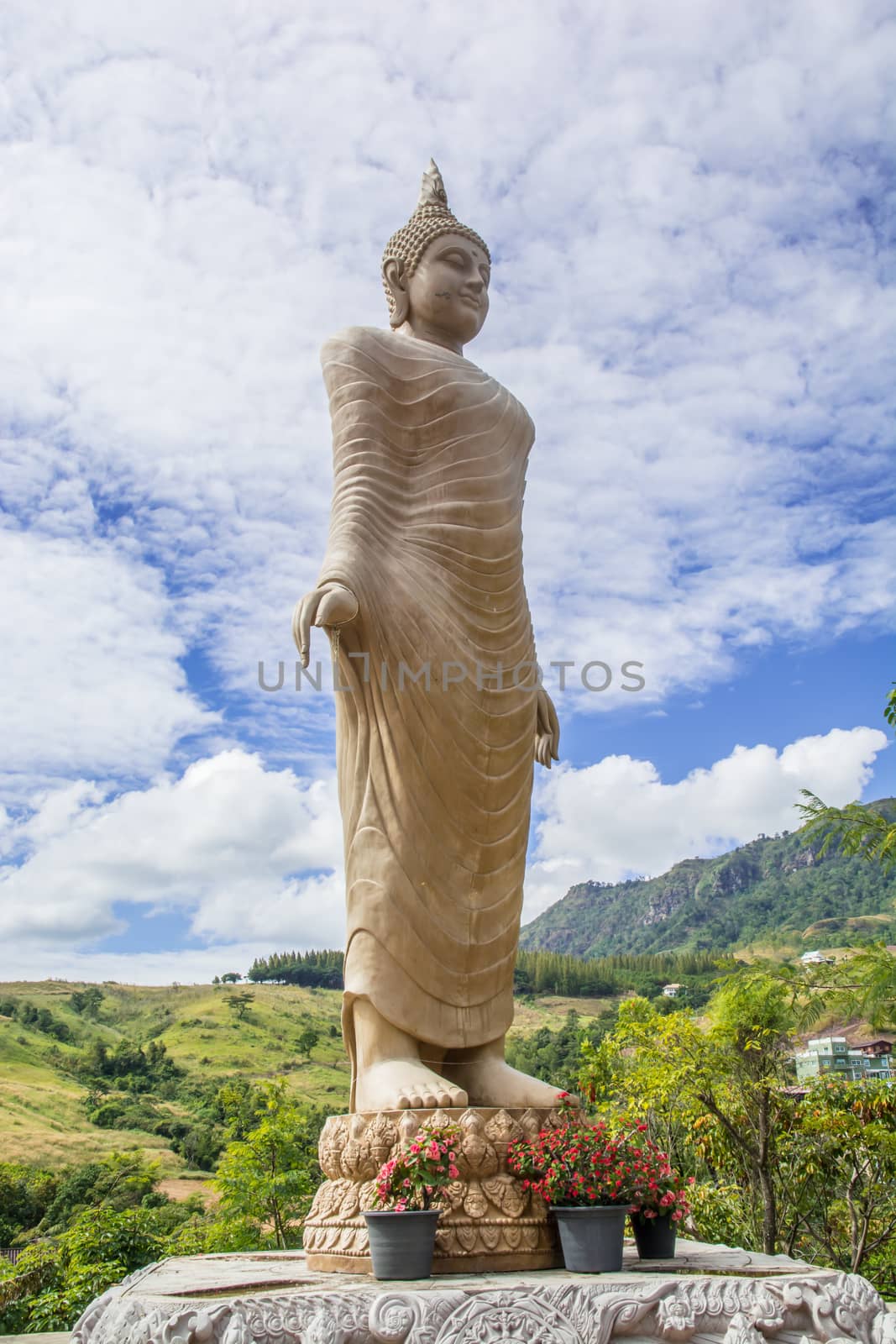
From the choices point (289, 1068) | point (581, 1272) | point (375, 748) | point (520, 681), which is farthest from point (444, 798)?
point (289, 1068)

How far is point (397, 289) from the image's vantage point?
6402mm

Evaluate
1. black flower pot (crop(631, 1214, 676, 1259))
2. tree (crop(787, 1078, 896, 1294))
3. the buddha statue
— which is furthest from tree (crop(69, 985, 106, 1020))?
black flower pot (crop(631, 1214, 676, 1259))

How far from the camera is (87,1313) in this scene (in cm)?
382

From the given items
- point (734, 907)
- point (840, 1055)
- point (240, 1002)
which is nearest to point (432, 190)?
point (840, 1055)

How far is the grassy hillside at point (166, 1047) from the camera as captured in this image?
32125 mm

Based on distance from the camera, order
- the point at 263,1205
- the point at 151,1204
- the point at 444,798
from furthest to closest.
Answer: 1. the point at 151,1204
2. the point at 263,1205
3. the point at 444,798

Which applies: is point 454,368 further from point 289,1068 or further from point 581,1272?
point 289,1068

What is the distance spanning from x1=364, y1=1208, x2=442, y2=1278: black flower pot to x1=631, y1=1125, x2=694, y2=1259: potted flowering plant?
2.95 feet

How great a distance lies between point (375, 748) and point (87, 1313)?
2.59 metres

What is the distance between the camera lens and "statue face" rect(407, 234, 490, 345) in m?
6.25

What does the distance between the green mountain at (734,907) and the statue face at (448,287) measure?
31492 millimetres

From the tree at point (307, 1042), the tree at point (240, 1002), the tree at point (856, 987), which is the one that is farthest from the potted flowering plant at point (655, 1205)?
the tree at point (240, 1002)

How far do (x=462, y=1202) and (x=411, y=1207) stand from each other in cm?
42

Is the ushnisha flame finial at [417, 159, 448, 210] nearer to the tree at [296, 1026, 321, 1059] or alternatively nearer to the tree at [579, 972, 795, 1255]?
the tree at [579, 972, 795, 1255]
